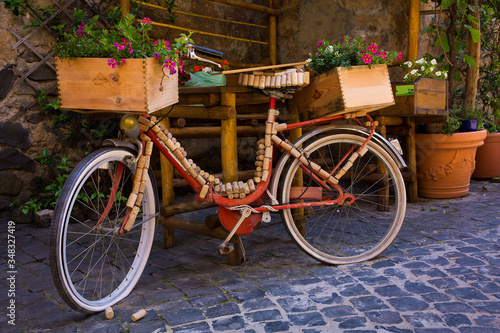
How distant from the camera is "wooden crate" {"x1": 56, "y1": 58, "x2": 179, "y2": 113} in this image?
190 centimetres

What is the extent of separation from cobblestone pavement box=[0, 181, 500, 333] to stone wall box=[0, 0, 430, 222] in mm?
804

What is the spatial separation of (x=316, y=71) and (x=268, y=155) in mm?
569

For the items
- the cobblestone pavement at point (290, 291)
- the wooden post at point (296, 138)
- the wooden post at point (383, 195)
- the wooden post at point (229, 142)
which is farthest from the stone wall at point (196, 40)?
the wooden post at point (296, 138)

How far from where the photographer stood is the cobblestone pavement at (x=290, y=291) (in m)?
1.86

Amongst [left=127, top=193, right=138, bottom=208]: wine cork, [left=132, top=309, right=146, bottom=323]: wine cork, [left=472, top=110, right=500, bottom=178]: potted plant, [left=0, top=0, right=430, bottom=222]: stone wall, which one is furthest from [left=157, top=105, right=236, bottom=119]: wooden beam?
[left=472, top=110, right=500, bottom=178]: potted plant

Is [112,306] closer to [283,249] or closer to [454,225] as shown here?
[283,249]

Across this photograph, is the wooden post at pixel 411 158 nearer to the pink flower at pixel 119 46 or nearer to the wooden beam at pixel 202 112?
the wooden beam at pixel 202 112

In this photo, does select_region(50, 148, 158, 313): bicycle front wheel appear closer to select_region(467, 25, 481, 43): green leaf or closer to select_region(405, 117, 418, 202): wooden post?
select_region(405, 117, 418, 202): wooden post

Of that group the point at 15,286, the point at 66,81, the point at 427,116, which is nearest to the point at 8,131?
the point at 15,286

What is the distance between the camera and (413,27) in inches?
164

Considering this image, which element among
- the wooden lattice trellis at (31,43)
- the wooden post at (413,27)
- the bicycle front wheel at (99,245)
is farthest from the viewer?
the wooden post at (413,27)

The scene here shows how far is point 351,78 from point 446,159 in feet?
7.41

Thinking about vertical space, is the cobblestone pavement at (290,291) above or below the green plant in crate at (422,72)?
below

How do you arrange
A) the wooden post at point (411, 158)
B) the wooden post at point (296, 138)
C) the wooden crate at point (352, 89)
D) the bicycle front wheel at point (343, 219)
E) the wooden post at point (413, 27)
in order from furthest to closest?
1. the wooden post at point (413, 27)
2. the wooden post at point (411, 158)
3. the wooden post at point (296, 138)
4. the bicycle front wheel at point (343, 219)
5. the wooden crate at point (352, 89)
